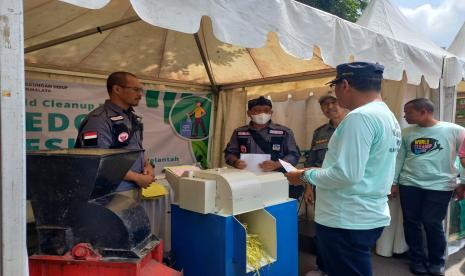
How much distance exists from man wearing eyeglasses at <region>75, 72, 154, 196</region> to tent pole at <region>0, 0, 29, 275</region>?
90cm

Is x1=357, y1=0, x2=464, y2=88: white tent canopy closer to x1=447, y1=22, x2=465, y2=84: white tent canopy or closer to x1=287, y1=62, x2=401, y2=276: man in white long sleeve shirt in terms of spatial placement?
x1=447, y1=22, x2=465, y2=84: white tent canopy

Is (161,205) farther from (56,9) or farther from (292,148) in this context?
(56,9)

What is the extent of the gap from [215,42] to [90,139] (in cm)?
209

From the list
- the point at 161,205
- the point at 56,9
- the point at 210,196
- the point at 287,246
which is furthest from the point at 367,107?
the point at 161,205

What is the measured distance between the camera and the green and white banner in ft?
11.2

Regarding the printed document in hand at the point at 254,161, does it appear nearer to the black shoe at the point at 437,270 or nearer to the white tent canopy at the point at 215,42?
the white tent canopy at the point at 215,42

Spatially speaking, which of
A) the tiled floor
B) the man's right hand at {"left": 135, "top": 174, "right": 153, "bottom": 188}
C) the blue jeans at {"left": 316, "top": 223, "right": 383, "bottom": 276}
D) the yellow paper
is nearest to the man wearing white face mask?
the yellow paper

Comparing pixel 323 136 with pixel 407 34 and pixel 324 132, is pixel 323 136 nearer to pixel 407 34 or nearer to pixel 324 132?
pixel 324 132

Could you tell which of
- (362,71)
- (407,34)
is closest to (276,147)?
(362,71)

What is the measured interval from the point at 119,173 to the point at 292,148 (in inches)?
86.3

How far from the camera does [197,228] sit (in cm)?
223

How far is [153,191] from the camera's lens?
3.54 metres

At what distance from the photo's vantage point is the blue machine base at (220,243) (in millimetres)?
2064

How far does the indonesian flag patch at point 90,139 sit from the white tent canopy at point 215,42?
774 millimetres
